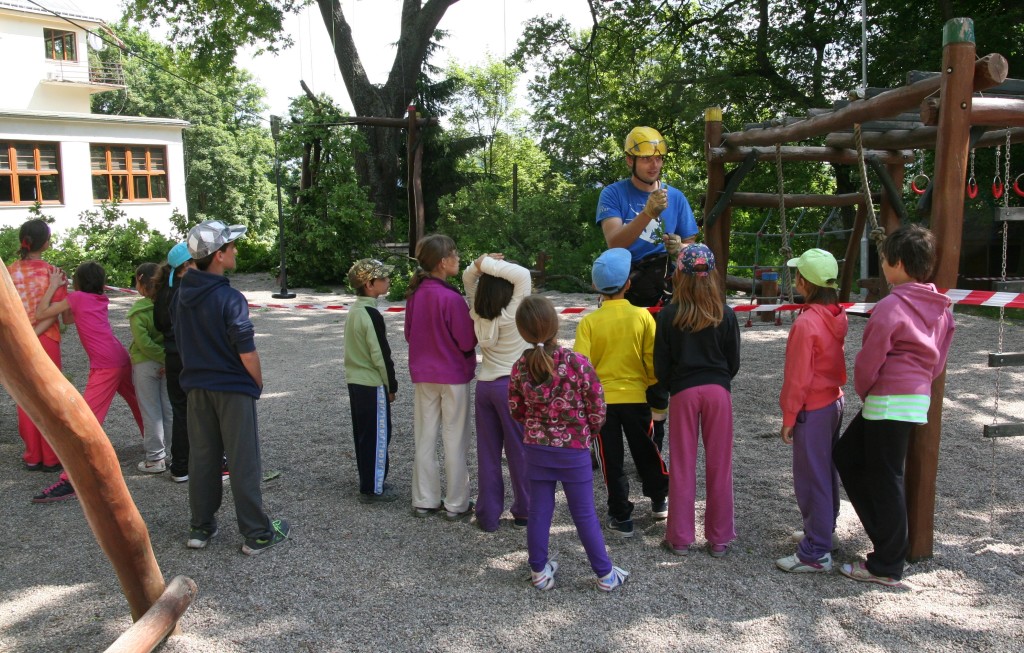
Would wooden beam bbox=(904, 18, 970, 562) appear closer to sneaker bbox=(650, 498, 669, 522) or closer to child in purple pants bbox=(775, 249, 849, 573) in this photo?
child in purple pants bbox=(775, 249, 849, 573)

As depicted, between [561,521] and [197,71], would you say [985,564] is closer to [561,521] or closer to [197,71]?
[561,521]

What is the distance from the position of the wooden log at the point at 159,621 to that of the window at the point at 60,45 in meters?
33.6

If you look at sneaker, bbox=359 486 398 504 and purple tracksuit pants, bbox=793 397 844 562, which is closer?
purple tracksuit pants, bbox=793 397 844 562

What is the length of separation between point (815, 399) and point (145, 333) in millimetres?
3952

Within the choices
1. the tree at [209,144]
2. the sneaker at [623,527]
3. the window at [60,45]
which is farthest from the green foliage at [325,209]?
the tree at [209,144]

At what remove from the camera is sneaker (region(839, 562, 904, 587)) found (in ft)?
11.6

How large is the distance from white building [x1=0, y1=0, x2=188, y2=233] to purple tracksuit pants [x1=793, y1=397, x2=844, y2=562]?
20.9m

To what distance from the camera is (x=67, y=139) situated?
25.1 metres

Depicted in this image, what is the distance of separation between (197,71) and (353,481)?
20.2 meters

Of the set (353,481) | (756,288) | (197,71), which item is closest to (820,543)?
(353,481)

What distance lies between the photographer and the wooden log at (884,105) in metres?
3.58

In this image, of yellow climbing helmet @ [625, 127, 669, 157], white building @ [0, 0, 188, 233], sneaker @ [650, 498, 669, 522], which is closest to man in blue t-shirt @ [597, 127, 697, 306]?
yellow climbing helmet @ [625, 127, 669, 157]

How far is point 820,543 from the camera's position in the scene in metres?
3.66

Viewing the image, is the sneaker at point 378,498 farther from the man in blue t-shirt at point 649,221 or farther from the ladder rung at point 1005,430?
the ladder rung at point 1005,430
